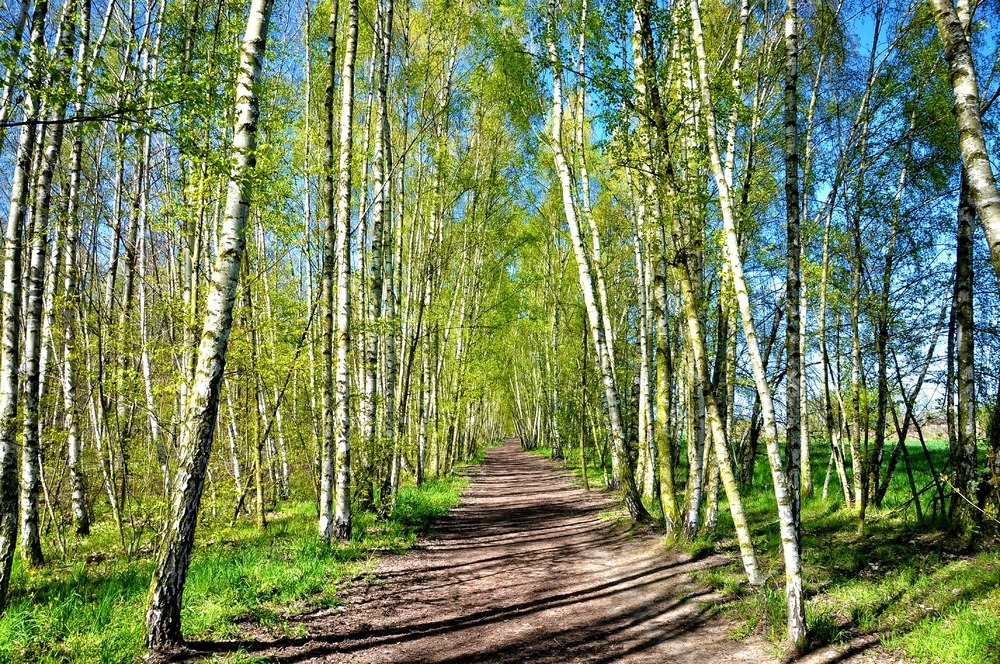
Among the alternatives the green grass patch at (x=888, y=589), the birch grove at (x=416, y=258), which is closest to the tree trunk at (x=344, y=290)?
the birch grove at (x=416, y=258)

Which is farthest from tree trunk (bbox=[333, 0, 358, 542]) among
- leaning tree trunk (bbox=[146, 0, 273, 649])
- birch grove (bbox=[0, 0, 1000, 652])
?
leaning tree trunk (bbox=[146, 0, 273, 649])

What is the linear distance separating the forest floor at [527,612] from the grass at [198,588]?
35 centimetres

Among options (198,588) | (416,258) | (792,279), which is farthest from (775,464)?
(416,258)

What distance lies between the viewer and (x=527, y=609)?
5.98 meters

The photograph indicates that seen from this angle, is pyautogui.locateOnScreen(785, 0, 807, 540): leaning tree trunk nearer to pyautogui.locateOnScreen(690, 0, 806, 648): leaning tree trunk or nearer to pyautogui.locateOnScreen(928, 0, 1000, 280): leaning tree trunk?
pyautogui.locateOnScreen(690, 0, 806, 648): leaning tree trunk

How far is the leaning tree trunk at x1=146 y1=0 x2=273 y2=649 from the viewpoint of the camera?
170 inches

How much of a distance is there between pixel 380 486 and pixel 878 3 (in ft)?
40.2

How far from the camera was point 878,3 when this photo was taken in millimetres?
8469

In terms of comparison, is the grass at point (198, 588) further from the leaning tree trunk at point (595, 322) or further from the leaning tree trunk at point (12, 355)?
the leaning tree trunk at point (595, 322)

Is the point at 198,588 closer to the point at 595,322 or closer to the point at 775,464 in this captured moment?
the point at 775,464

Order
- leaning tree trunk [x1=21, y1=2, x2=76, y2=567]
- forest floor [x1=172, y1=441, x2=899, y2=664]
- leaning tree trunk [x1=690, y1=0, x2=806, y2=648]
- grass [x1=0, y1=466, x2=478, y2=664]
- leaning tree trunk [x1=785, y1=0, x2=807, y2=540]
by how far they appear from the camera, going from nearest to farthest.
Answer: grass [x1=0, y1=466, x2=478, y2=664] < leaning tree trunk [x1=690, y1=0, x2=806, y2=648] < forest floor [x1=172, y1=441, x2=899, y2=664] < leaning tree trunk [x1=785, y1=0, x2=807, y2=540] < leaning tree trunk [x1=21, y1=2, x2=76, y2=567]

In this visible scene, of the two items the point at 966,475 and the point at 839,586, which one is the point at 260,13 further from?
the point at 966,475

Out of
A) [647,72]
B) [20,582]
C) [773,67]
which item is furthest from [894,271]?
[20,582]

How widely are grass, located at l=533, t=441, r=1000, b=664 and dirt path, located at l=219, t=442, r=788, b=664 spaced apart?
18.0 inches
